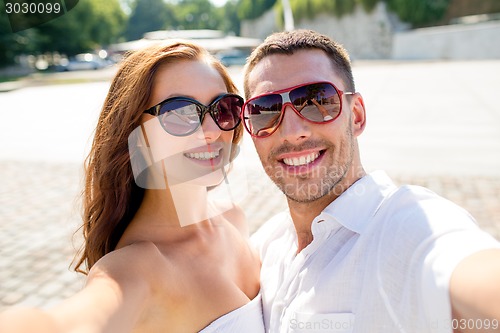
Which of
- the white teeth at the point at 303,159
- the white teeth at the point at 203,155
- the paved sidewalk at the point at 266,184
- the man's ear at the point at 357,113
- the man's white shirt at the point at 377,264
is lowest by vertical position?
the paved sidewalk at the point at 266,184

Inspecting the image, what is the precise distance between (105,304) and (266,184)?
6097 mm

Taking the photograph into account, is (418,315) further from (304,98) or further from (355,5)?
(355,5)

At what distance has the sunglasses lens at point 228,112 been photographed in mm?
2373

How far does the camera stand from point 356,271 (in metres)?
1.78

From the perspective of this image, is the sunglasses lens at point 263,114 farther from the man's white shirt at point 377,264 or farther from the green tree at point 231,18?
the green tree at point 231,18

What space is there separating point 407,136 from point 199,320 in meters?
9.31

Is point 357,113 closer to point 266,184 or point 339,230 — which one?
point 339,230

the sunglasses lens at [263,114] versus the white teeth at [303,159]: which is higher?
the sunglasses lens at [263,114]

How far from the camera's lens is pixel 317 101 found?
2.27m

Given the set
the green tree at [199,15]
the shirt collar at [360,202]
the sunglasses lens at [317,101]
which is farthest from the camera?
the green tree at [199,15]

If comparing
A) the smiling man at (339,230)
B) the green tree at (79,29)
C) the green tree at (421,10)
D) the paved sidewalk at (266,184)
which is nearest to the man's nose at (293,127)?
the smiling man at (339,230)

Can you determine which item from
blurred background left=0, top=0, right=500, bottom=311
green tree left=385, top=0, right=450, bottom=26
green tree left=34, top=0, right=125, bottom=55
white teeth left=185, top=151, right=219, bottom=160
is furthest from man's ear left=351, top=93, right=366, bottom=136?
green tree left=385, top=0, right=450, bottom=26

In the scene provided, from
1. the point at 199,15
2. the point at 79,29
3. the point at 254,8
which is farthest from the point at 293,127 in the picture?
the point at 199,15

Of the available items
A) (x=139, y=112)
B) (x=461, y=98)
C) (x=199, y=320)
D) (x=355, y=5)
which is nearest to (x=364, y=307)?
(x=199, y=320)
